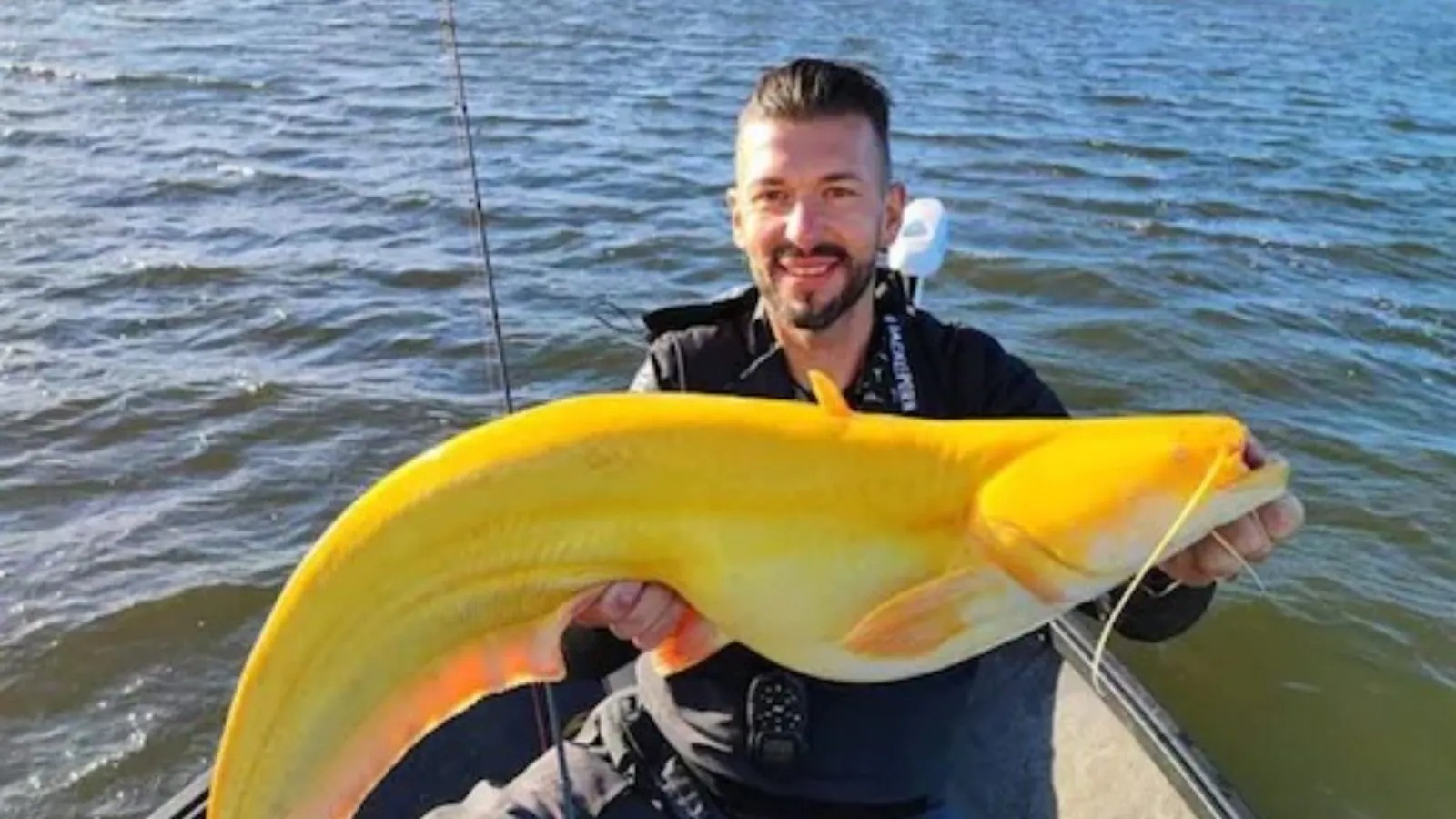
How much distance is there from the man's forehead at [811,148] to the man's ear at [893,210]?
156 mm

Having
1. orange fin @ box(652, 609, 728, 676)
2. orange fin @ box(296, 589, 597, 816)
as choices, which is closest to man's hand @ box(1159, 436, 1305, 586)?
orange fin @ box(652, 609, 728, 676)

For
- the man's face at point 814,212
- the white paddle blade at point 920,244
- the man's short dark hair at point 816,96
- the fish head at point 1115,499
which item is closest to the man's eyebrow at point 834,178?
the man's face at point 814,212

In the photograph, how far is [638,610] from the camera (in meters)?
2.65

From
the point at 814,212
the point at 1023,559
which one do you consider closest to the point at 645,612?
the point at 1023,559

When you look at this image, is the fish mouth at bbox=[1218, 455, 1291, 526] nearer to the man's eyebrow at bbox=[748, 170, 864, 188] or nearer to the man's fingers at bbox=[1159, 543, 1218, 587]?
the man's fingers at bbox=[1159, 543, 1218, 587]

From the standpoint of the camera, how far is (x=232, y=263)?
10.7 meters

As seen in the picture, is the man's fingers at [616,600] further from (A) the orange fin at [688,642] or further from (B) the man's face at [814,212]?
(B) the man's face at [814,212]

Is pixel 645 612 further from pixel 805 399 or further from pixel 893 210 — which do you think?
pixel 893 210

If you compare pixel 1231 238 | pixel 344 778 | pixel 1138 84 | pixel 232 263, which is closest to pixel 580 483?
pixel 344 778

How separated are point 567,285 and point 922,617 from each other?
8.53m

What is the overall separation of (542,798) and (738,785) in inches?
17.7

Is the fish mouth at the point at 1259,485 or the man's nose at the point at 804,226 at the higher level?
the man's nose at the point at 804,226

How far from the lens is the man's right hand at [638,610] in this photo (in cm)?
262

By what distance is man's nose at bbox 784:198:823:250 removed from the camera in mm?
3336
